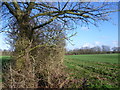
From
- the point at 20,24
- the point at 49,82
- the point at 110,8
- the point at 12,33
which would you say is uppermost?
the point at 110,8

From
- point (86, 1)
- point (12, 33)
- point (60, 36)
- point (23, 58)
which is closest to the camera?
point (23, 58)

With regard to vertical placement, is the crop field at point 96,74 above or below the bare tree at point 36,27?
below

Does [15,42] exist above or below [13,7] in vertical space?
below

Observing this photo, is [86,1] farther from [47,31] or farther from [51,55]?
[51,55]

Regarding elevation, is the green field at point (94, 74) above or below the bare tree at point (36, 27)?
below

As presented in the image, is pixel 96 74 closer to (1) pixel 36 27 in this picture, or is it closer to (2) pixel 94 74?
(2) pixel 94 74

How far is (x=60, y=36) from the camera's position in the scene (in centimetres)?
855

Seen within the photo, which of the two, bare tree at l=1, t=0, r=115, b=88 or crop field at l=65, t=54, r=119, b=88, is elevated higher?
bare tree at l=1, t=0, r=115, b=88

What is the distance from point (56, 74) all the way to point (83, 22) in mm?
4878

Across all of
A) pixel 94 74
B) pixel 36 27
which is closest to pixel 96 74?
pixel 94 74

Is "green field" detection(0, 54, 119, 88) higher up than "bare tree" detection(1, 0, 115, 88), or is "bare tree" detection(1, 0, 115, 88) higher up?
"bare tree" detection(1, 0, 115, 88)

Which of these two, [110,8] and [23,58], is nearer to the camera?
[23,58]

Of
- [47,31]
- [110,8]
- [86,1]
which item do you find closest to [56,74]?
[47,31]

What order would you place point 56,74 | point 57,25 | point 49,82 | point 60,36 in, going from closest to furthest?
1. point 49,82
2. point 56,74
3. point 60,36
4. point 57,25
